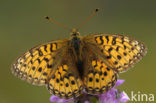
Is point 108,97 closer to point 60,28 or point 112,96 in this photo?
point 112,96

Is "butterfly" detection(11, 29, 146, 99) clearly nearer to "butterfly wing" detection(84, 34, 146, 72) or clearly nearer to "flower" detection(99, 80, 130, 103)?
"butterfly wing" detection(84, 34, 146, 72)

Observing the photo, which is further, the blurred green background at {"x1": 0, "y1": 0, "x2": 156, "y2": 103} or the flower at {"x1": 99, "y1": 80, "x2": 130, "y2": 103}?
the blurred green background at {"x1": 0, "y1": 0, "x2": 156, "y2": 103}

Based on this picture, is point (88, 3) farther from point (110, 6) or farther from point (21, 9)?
point (21, 9)

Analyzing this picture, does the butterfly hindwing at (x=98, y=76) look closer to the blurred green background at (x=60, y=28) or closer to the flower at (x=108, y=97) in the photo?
the flower at (x=108, y=97)

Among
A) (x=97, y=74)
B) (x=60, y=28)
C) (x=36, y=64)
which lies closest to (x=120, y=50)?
(x=97, y=74)

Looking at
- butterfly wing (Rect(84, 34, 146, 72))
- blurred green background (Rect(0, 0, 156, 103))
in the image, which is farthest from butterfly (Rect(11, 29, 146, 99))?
blurred green background (Rect(0, 0, 156, 103))

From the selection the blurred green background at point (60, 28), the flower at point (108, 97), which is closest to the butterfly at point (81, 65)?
the flower at point (108, 97)

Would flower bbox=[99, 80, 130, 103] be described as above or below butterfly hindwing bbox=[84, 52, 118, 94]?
below
